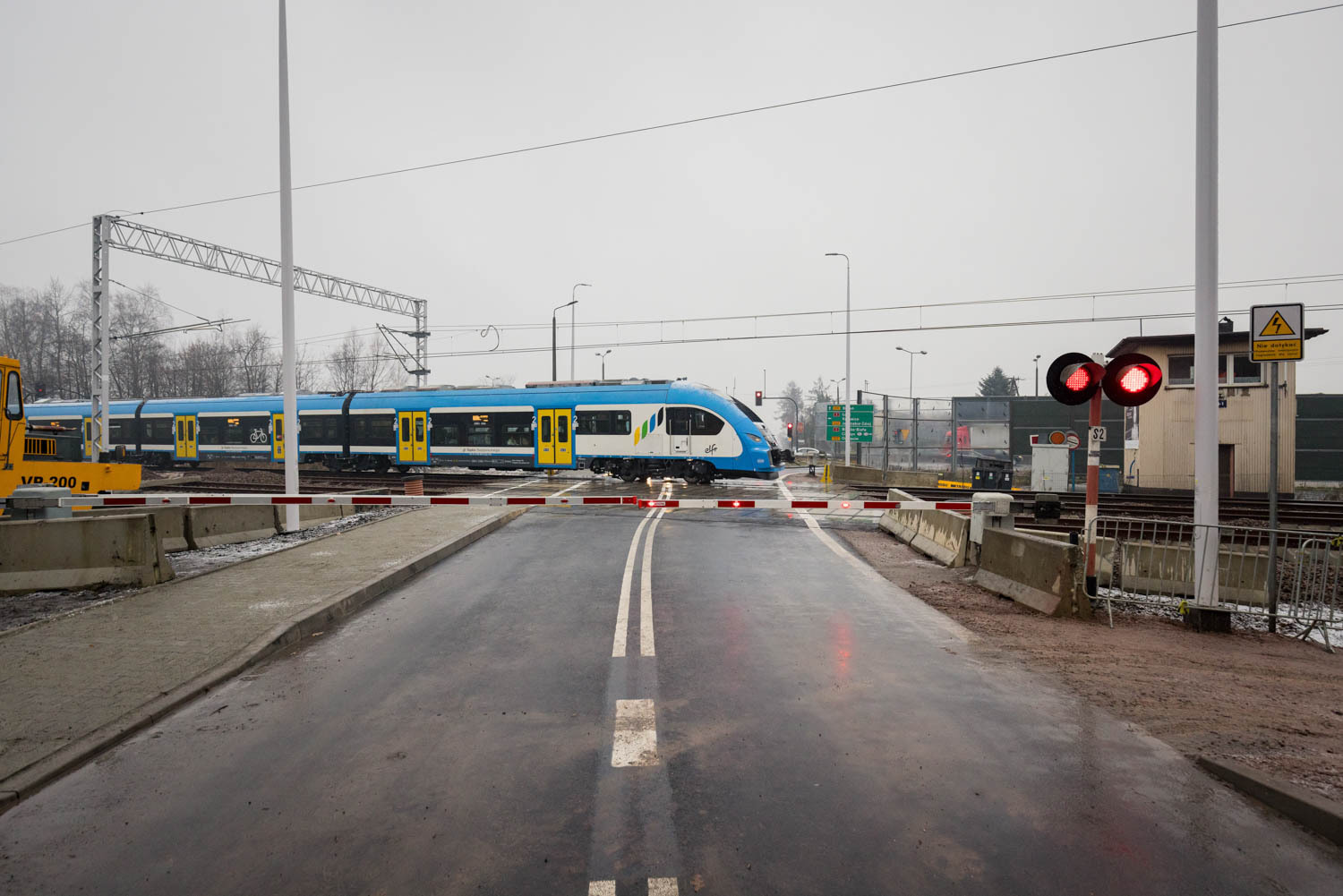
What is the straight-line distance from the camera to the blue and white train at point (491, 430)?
2252 cm

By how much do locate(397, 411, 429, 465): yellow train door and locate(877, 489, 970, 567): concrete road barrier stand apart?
1854 cm

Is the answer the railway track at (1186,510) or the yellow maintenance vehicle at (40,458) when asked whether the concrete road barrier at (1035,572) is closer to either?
the railway track at (1186,510)

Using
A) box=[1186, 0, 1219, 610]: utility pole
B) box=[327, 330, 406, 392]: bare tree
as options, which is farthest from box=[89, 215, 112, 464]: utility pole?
box=[327, 330, 406, 392]: bare tree

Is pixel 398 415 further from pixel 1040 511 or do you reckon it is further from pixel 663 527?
pixel 1040 511

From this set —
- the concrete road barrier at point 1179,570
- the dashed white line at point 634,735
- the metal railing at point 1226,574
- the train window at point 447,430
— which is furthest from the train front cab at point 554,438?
the dashed white line at point 634,735

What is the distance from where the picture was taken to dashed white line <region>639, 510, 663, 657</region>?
5.93m

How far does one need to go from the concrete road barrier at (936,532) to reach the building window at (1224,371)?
62.5 feet

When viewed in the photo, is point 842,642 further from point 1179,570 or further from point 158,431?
point 158,431

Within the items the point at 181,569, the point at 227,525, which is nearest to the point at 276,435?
the point at 227,525

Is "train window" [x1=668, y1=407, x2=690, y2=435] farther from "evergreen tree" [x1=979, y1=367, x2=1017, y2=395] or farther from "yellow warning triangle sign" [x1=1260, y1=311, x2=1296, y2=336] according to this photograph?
"evergreen tree" [x1=979, y1=367, x2=1017, y2=395]

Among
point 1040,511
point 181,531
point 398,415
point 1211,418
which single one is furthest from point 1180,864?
point 398,415

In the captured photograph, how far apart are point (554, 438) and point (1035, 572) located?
18.7 metres

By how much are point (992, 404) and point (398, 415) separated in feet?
170

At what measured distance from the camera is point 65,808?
3.42 meters
